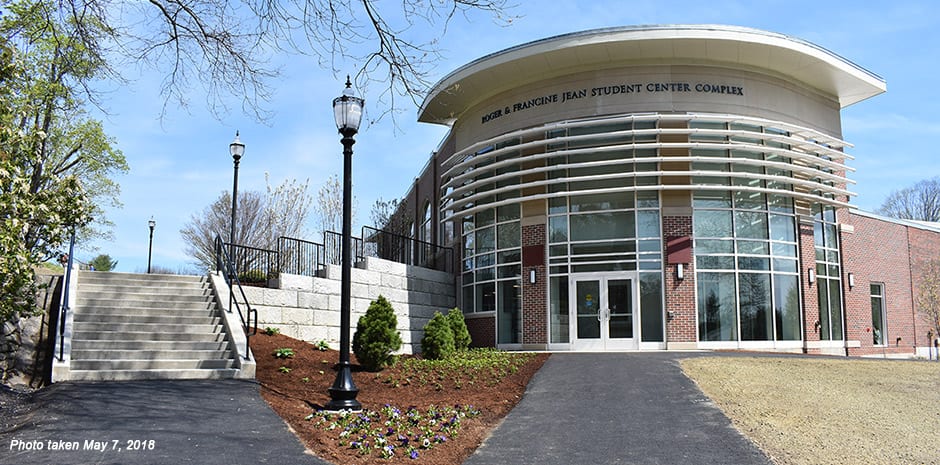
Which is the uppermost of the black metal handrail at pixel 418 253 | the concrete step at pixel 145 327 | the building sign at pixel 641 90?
the building sign at pixel 641 90

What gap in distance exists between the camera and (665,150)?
19766 mm

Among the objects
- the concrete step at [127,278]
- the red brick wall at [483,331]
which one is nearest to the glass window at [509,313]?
the red brick wall at [483,331]

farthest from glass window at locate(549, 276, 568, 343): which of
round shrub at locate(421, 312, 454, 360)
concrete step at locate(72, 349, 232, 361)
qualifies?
concrete step at locate(72, 349, 232, 361)

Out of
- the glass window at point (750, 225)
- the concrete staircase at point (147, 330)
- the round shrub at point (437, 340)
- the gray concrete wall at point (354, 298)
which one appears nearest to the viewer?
the concrete staircase at point (147, 330)

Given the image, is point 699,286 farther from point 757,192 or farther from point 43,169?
point 43,169

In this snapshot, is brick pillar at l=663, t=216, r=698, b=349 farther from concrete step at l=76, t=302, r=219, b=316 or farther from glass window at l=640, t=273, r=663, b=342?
concrete step at l=76, t=302, r=219, b=316

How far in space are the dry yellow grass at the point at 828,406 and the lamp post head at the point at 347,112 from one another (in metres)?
6.64

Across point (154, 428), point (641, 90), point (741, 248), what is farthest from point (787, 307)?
point (154, 428)

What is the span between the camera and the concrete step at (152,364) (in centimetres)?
1164

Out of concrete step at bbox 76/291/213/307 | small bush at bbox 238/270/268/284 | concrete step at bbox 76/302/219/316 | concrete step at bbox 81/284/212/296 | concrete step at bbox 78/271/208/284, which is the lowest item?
concrete step at bbox 76/302/219/316

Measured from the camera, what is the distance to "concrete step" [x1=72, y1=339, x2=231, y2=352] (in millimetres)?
12406

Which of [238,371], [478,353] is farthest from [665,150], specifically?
[238,371]

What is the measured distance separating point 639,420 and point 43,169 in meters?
24.3

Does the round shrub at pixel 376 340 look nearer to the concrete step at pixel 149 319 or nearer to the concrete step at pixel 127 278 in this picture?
the concrete step at pixel 149 319
